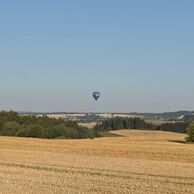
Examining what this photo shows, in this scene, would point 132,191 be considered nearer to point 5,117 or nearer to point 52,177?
point 52,177

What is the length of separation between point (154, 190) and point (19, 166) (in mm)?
10345

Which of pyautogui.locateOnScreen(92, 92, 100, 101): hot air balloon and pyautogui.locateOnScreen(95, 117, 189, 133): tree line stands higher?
pyautogui.locateOnScreen(92, 92, 100, 101): hot air balloon

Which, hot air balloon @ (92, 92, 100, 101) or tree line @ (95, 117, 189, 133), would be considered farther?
tree line @ (95, 117, 189, 133)

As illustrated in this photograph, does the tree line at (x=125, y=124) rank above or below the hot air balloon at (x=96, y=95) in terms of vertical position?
below

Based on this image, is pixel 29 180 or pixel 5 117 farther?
pixel 5 117

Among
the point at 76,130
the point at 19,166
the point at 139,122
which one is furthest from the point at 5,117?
the point at 19,166

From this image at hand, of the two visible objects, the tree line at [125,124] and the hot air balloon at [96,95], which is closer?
the hot air balloon at [96,95]

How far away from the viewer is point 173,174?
2303 centimetres

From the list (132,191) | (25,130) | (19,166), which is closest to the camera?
(132,191)

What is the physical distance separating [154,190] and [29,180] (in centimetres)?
522

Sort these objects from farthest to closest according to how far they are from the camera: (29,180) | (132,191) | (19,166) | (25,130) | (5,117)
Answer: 1. (5,117)
2. (25,130)
3. (19,166)
4. (29,180)
5. (132,191)

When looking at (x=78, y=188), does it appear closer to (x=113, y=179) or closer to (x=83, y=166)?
(x=113, y=179)

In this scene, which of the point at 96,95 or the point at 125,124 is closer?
the point at 96,95

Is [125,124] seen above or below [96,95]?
below
